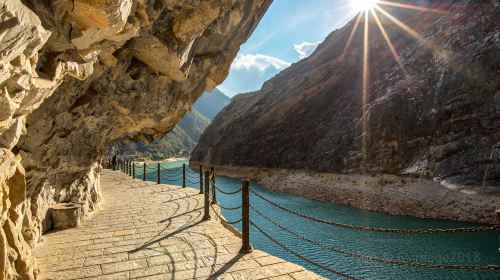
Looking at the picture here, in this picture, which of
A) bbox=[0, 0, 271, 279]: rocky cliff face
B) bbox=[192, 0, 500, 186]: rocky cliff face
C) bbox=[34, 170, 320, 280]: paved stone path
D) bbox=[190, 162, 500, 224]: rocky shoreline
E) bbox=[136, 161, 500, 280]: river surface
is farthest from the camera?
bbox=[192, 0, 500, 186]: rocky cliff face

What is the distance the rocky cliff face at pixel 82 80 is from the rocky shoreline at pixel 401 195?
16465 mm

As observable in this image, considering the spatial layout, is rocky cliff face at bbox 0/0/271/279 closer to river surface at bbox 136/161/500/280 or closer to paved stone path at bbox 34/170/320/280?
paved stone path at bbox 34/170/320/280

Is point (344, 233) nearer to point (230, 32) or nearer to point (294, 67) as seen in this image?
point (230, 32)

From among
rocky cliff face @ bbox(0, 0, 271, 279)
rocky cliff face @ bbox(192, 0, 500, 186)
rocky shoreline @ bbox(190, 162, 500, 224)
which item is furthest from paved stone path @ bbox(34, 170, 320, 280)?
rocky cliff face @ bbox(192, 0, 500, 186)

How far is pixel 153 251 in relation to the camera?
21.8ft

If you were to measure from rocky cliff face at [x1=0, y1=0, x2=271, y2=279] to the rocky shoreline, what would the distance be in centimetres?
1647

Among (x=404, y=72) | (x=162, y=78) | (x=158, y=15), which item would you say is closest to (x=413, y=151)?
(x=404, y=72)

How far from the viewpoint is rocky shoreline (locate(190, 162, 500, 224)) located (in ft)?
64.0

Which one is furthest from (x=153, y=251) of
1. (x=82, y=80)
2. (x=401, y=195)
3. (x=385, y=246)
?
(x=401, y=195)

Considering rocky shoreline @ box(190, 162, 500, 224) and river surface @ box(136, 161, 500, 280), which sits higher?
rocky shoreline @ box(190, 162, 500, 224)

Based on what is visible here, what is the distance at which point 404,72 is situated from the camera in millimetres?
34906

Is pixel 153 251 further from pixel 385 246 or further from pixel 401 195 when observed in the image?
pixel 401 195

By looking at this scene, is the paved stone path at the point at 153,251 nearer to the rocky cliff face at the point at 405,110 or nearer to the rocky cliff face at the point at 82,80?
the rocky cliff face at the point at 82,80

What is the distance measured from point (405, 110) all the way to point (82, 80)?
30.2 meters
